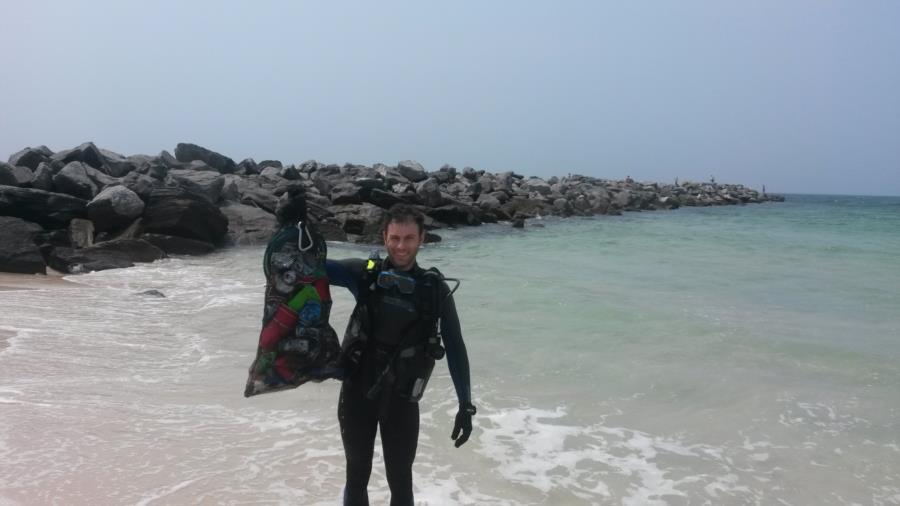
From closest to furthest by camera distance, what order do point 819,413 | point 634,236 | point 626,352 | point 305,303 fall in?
point 305,303
point 819,413
point 626,352
point 634,236

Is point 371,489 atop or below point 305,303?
below

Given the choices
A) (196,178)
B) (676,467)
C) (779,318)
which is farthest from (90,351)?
(196,178)

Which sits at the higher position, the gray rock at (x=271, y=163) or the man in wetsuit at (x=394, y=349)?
the gray rock at (x=271, y=163)

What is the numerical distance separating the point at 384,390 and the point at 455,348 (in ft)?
1.22

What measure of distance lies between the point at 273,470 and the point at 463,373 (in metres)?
1.79

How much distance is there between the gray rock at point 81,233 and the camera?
13.5 metres

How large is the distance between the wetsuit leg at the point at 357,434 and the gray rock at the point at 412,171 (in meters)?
28.6

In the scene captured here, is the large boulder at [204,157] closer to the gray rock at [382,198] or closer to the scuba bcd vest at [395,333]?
the gray rock at [382,198]

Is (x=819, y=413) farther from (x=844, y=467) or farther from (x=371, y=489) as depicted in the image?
(x=371, y=489)

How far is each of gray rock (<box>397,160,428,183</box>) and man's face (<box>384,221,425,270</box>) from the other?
28563 millimetres

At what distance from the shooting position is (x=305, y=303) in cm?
272

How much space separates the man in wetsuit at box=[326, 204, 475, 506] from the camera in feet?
9.46

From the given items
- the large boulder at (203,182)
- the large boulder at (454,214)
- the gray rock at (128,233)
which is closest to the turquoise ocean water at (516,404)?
the gray rock at (128,233)

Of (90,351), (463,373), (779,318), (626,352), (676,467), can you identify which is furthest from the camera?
(779,318)
